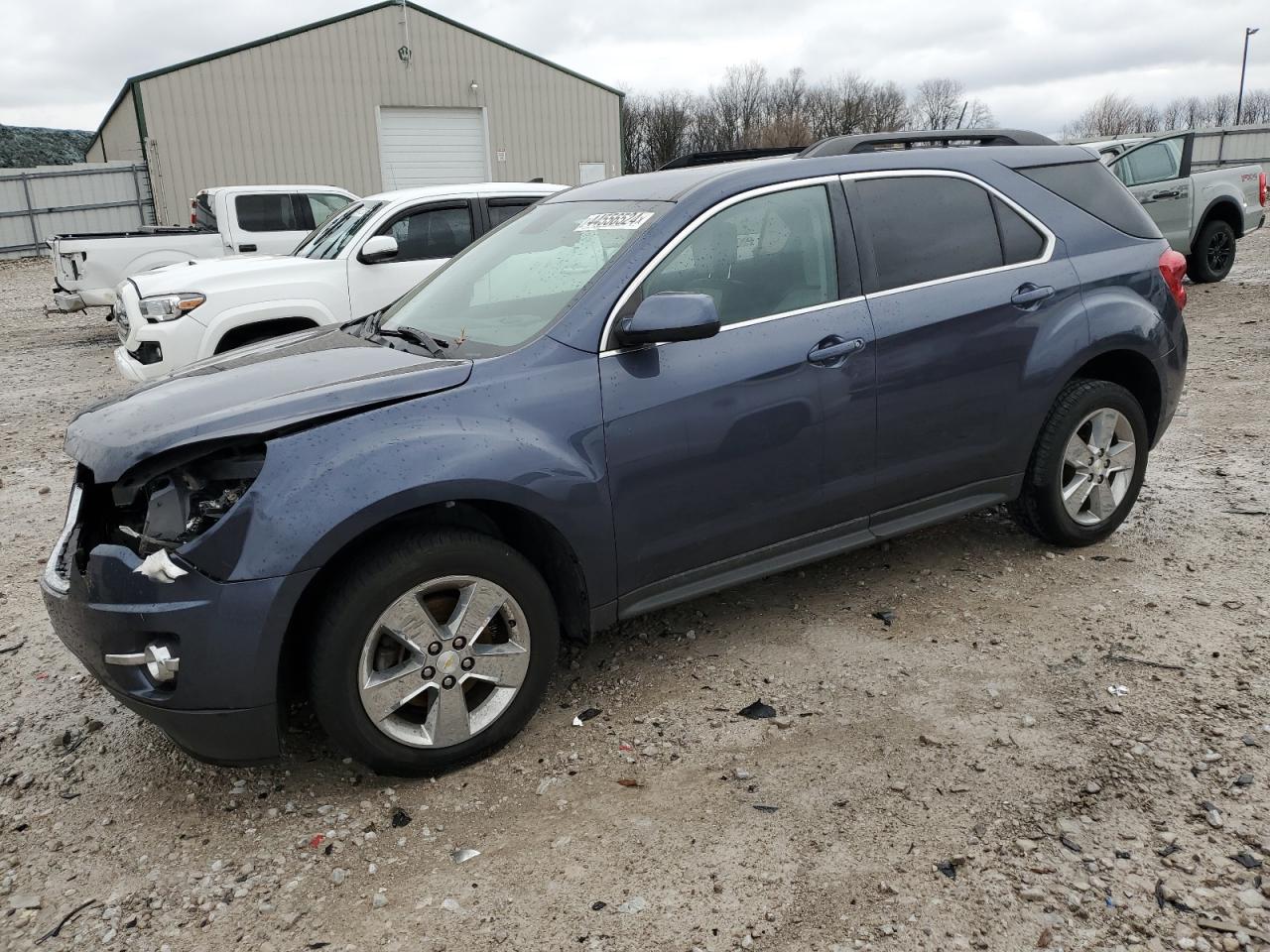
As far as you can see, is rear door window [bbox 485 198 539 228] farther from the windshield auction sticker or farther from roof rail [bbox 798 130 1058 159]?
the windshield auction sticker

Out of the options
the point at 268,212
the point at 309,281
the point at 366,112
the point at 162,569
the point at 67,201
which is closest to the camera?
the point at 162,569

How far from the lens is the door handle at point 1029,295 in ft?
13.1

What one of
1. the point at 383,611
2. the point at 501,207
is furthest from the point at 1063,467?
the point at 501,207

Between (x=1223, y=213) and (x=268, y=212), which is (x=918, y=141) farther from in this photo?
(x=268, y=212)

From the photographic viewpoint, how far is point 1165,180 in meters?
12.2

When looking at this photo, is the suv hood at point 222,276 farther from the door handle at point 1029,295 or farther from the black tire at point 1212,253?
the black tire at point 1212,253

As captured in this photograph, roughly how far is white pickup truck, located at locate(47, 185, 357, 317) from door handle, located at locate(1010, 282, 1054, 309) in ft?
33.4

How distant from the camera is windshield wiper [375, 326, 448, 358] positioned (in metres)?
3.36

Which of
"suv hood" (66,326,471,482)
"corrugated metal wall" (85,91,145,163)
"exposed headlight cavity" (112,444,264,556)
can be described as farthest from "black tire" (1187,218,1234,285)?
"corrugated metal wall" (85,91,145,163)

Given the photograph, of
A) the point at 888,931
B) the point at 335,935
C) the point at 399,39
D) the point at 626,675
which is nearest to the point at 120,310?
the point at 626,675

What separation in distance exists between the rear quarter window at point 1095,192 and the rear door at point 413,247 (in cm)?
478

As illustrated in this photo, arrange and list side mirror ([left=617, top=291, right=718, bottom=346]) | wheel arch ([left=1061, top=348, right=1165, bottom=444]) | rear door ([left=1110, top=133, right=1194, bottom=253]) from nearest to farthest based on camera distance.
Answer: side mirror ([left=617, top=291, right=718, bottom=346])
wheel arch ([left=1061, top=348, right=1165, bottom=444])
rear door ([left=1110, top=133, right=1194, bottom=253])

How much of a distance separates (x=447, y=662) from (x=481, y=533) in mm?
411

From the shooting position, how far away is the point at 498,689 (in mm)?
3100
